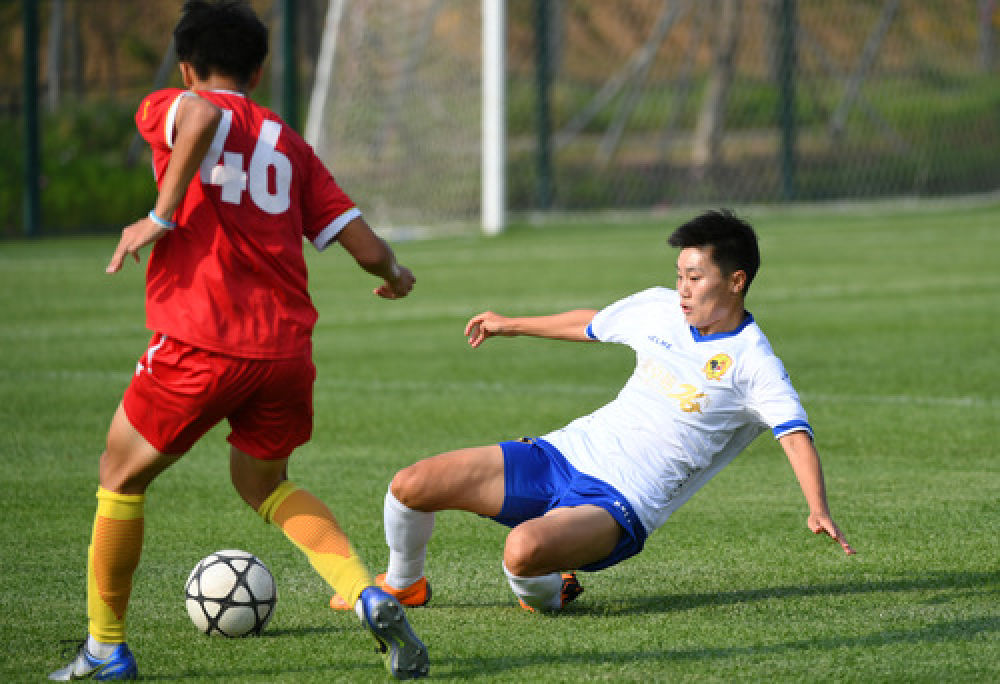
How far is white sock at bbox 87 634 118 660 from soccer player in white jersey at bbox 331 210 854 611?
2.69 feet

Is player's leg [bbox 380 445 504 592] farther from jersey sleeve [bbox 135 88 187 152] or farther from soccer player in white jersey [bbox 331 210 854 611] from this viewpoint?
jersey sleeve [bbox 135 88 187 152]

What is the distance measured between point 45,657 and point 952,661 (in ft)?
7.89

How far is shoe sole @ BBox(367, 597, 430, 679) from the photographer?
374 cm

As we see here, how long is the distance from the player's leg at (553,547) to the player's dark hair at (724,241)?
829 millimetres

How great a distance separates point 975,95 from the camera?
2659 centimetres

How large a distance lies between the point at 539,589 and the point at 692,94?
21516 millimetres

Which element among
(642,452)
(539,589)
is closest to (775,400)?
(642,452)

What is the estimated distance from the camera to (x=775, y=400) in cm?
438

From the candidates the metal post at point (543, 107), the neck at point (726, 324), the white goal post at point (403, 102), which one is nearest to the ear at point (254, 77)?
the neck at point (726, 324)

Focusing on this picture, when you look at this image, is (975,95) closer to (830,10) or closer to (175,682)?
(830,10)

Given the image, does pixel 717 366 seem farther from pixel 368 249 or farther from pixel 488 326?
pixel 368 249

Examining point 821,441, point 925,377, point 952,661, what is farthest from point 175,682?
point 925,377

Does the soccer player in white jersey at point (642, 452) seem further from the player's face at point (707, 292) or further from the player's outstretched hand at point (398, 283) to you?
the player's outstretched hand at point (398, 283)

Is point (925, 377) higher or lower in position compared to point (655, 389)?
lower
